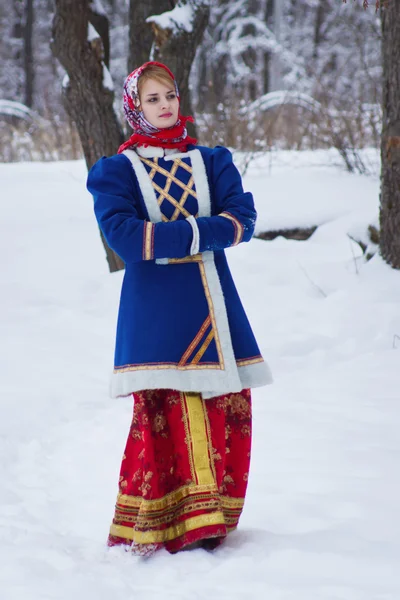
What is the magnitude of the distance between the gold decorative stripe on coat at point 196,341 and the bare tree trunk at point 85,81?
374 centimetres

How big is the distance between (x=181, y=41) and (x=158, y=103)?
3.35 meters

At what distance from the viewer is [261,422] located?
393cm

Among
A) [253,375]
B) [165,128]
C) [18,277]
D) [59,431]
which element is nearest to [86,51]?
[18,277]

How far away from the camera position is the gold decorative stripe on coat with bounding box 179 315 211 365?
94.7 inches

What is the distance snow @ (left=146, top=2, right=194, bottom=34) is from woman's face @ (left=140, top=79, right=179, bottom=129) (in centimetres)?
330

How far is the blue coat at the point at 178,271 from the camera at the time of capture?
92.4 inches

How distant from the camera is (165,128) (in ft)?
8.07

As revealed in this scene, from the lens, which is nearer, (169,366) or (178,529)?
(169,366)

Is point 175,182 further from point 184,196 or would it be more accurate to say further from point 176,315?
point 176,315

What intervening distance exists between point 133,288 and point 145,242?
0.21 m

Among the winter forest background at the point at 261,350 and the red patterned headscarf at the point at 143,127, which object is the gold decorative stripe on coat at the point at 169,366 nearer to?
the winter forest background at the point at 261,350

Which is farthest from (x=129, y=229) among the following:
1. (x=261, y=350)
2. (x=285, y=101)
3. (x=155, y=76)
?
(x=285, y=101)

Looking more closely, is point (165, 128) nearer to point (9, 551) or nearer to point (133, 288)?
point (133, 288)

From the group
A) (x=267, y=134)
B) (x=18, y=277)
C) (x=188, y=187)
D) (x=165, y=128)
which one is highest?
(x=165, y=128)
